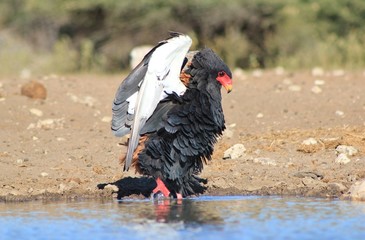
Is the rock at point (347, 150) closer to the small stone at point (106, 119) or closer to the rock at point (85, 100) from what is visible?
the small stone at point (106, 119)

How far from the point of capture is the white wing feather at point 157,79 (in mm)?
7051

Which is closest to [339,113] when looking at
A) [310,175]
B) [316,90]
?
[316,90]

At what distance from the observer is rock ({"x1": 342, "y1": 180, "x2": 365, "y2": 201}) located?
24.0 ft

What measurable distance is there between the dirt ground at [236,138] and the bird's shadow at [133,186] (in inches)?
4.9

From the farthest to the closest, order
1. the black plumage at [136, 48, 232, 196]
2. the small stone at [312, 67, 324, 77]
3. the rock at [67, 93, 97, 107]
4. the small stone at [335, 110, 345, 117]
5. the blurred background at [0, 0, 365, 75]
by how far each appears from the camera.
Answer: the blurred background at [0, 0, 365, 75]
the small stone at [312, 67, 324, 77]
the rock at [67, 93, 97, 107]
the small stone at [335, 110, 345, 117]
the black plumage at [136, 48, 232, 196]

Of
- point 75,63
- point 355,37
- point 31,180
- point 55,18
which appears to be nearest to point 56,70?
point 75,63

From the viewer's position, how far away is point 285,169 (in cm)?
845

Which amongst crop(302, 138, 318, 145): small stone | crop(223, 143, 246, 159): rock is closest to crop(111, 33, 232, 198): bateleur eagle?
crop(223, 143, 246, 159): rock

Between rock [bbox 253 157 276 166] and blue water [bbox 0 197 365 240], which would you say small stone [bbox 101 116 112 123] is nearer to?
rock [bbox 253 157 276 166]

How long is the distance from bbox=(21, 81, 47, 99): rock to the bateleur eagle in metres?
4.61

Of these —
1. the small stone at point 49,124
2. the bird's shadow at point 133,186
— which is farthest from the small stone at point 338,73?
the bird's shadow at point 133,186

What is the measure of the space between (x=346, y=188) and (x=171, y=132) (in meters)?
1.75

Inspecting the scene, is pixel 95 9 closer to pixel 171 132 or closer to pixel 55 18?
pixel 55 18

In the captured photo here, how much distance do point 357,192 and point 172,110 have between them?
1740mm
